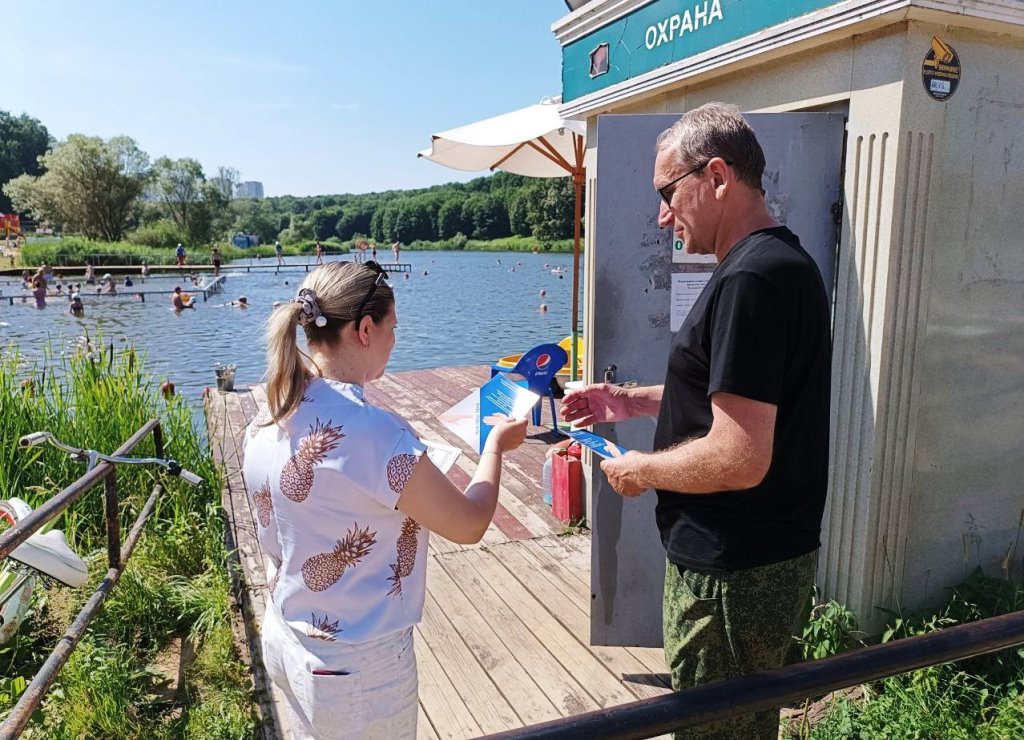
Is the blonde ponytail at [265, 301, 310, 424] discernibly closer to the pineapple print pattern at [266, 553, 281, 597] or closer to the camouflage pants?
the pineapple print pattern at [266, 553, 281, 597]

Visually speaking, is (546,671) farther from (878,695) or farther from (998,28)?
(998,28)

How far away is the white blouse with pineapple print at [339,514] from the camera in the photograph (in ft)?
4.72

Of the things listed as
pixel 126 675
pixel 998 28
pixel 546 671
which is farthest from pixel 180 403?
pixel 998 28

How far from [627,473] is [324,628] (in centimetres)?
76

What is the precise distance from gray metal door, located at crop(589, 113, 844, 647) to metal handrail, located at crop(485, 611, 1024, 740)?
2.20m

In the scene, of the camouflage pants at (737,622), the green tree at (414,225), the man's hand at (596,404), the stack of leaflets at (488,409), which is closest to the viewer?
the camouflage pants at (737,622)

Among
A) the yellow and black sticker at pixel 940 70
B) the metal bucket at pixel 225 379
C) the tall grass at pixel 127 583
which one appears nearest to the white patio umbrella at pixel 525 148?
the tall grass at pixel 127 583

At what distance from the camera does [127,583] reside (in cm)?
401

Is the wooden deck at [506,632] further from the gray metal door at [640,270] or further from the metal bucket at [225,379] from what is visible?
the metal bucket at [225,379]

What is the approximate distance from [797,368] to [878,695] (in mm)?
1860

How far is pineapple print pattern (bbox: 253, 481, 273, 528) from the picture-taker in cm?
156

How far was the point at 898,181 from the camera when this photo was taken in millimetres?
2529

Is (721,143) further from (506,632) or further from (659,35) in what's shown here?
(506,632)

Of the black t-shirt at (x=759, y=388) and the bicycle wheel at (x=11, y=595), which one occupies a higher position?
the black t-shirt at (x=759, y=388)
